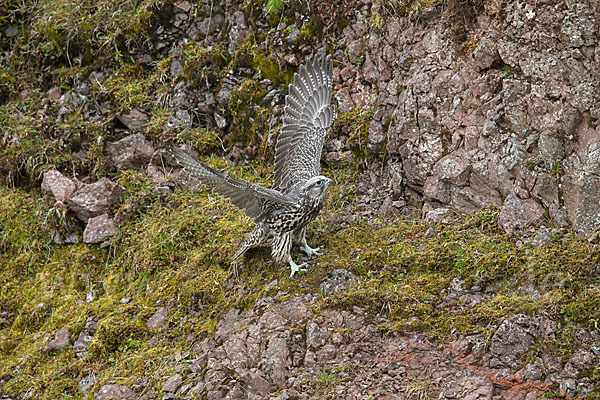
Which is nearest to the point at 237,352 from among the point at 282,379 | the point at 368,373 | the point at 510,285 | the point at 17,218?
the point at 282,379

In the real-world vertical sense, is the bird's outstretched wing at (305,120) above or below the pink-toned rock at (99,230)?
above

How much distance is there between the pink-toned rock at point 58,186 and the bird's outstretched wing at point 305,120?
261cm

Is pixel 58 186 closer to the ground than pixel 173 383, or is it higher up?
higher up

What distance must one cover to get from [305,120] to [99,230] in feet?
8.67

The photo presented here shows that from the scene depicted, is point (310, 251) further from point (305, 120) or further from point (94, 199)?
point (94, 199)

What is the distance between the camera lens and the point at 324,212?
21.6 feet

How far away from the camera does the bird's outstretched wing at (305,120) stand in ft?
21.3

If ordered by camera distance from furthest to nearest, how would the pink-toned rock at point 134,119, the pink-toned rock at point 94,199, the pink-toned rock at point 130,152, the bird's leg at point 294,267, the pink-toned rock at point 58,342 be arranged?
the pink-toned rock at point 134,119, the pink-toned rock at point 130,152, the pink-toned rock at point 94,199, the pink-toned rock at point 58,342, the bird's leg at point 294,267

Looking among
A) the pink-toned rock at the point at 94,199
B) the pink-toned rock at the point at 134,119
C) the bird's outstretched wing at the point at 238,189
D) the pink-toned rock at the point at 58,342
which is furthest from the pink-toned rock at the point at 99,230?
the bird's outstretched wing at the point at 238,189

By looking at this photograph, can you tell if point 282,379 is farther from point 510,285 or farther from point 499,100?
point 499,100

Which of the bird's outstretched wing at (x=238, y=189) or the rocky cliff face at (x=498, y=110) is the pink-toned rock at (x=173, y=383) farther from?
the rocky cliff face at (x=498, y=110)

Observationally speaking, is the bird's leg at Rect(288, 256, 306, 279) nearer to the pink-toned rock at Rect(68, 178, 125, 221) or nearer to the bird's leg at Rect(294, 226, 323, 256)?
the bird's leg at Rect(294, 226, 323, 256)

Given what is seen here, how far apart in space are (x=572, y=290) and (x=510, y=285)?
1.52 ft

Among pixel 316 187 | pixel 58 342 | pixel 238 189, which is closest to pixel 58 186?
pixel 58 342
